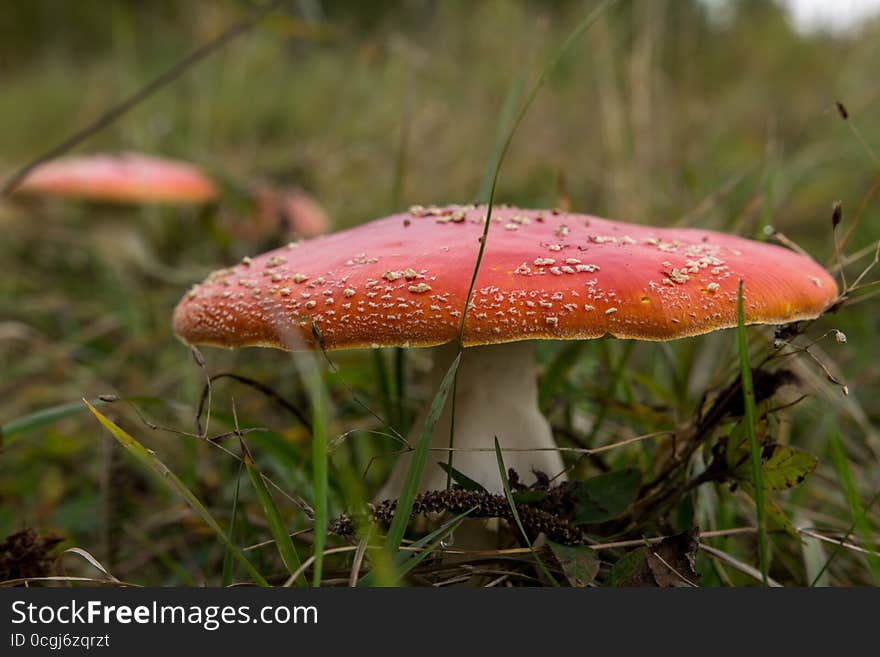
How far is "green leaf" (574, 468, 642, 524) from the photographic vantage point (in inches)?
56.6

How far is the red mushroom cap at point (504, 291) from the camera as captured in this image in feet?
3.84

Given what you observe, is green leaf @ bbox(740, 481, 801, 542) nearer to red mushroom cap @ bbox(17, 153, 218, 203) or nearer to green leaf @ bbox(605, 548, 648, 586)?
green leaf @ bbox(605, 548, 648, 586)

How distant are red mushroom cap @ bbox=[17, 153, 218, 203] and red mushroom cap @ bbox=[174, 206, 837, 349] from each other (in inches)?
113

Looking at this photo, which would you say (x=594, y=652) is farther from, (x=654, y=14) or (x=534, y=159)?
(x=534, y=159)

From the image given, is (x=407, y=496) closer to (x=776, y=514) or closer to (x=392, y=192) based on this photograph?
(x=776, y=514)

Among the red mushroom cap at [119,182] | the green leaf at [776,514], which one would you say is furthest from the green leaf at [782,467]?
the red mushroom cap at [119,182]

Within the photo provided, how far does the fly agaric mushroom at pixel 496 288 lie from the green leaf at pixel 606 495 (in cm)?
19

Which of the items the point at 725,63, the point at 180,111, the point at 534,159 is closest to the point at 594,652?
the point at 534,159

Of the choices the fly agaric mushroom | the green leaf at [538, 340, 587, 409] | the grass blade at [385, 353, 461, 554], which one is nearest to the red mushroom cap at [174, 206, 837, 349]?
the fly agaric mushroom

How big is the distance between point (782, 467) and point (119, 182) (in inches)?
143

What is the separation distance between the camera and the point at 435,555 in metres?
1.40

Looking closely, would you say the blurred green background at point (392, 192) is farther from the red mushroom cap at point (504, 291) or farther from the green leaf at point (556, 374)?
the red mushroom cap at point (504, 291)

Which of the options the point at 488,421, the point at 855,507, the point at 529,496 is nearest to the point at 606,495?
the point at 529,496

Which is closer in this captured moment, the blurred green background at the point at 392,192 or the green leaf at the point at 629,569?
the green leaf at the point at 629,569
